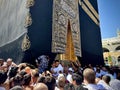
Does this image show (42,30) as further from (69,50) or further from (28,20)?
(69,50)

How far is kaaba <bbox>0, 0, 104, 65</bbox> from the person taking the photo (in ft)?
18.5

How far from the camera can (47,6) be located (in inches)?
255

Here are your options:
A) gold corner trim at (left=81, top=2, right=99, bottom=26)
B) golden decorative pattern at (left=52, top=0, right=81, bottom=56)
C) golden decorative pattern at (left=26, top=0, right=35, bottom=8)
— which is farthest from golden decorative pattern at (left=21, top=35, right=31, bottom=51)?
gold corner trim at (left=81, top=2, right=99, bottom=26)

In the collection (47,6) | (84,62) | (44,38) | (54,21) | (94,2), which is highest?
(94,2)

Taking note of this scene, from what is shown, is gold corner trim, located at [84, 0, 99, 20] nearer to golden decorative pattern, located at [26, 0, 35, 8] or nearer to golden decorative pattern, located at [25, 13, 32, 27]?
golden decorative pattern, located at [26, 0, 35, 8]

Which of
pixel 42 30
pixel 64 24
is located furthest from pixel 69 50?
pixel 42 30

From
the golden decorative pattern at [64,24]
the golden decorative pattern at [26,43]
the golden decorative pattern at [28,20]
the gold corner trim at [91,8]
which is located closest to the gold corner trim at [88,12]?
the gold corner trim at [91,8]

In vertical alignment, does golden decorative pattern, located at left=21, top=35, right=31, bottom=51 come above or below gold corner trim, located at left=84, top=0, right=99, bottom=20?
below

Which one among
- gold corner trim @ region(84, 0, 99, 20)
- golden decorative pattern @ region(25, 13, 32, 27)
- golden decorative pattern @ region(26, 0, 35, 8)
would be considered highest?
gold corner trim @ region(84, 0, 99, 20)

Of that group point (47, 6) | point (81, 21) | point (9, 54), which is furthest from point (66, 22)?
point (9, 54)

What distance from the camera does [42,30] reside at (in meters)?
6.01

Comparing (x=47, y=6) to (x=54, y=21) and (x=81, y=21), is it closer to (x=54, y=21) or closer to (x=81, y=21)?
(x=54, y=21)

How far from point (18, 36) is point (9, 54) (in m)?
0.70

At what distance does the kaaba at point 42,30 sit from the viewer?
5.64m
